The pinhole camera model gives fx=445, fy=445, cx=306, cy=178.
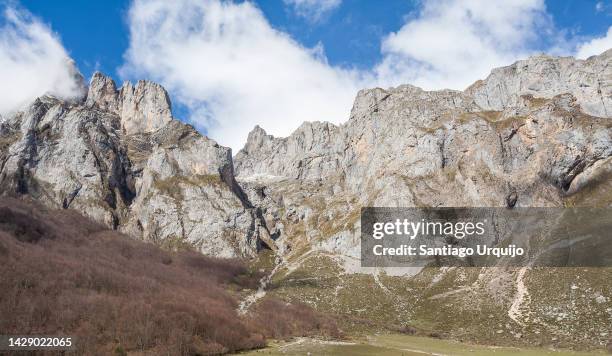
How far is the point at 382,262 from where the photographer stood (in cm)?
19212

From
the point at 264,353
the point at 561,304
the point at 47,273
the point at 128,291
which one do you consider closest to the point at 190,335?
the point at 264,353

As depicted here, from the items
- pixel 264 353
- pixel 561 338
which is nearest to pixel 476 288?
pixel 561 338

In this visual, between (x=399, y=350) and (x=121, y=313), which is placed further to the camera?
(x=121, y=313)

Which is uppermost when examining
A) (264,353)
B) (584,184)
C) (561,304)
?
(584,184)

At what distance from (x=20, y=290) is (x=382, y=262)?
132 m

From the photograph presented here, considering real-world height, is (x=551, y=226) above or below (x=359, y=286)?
above

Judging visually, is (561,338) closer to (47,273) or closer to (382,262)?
(382,262)

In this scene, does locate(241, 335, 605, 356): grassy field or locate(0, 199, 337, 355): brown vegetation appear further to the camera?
locate(0, 199, 337, 355): brown vegetation

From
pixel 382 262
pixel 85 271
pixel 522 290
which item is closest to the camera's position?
pixel 522 290

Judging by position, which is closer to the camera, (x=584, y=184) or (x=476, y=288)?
(x=476, y=288)

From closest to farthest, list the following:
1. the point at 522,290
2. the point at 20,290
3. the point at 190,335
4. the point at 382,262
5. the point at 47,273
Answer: the point at 190,335, the point at 20,290, the point at 522,290, the point at 47,273, the point at 382,262

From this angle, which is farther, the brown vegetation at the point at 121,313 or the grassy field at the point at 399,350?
the brown vegetation at the point at 121,313

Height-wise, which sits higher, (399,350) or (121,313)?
(121,313)

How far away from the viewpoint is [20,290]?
11725 centimetres
